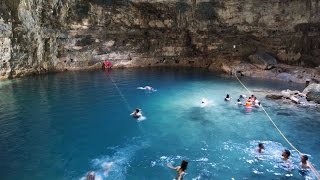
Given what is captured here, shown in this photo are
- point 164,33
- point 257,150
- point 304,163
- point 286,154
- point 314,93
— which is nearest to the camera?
point 304,163

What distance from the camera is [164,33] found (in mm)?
45250

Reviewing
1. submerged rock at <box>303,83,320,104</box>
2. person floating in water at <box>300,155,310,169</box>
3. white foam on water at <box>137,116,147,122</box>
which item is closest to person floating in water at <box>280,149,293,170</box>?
person floating in water at <box>300,155,310,169</box>

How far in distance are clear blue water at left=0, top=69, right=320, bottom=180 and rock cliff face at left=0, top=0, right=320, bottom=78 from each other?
8277 millimetres

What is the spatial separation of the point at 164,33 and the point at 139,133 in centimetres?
2844

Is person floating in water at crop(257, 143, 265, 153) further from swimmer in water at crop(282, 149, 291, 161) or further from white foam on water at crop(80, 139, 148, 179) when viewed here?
white foam on water at crop(80, 139, 148, 179)

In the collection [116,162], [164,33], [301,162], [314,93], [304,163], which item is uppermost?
[164,33]

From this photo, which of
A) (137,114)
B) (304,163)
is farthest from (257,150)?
A: (137,114)

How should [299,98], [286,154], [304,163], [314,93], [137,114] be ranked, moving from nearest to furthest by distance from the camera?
[304,163], [286,154], [137,114], [314,93], [299,98]

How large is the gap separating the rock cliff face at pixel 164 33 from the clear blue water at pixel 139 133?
828 centimetres

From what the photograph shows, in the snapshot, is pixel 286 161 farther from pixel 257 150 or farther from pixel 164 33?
pixel 164 33

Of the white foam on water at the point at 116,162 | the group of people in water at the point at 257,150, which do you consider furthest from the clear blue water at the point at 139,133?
the group of people in water at the point at 257,150

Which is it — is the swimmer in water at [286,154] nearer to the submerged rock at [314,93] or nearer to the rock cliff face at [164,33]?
the submerged rock at [314,93]

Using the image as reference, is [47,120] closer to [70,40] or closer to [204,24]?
[70,40]

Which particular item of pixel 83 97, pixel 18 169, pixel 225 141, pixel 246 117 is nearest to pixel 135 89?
pixel 83 97
